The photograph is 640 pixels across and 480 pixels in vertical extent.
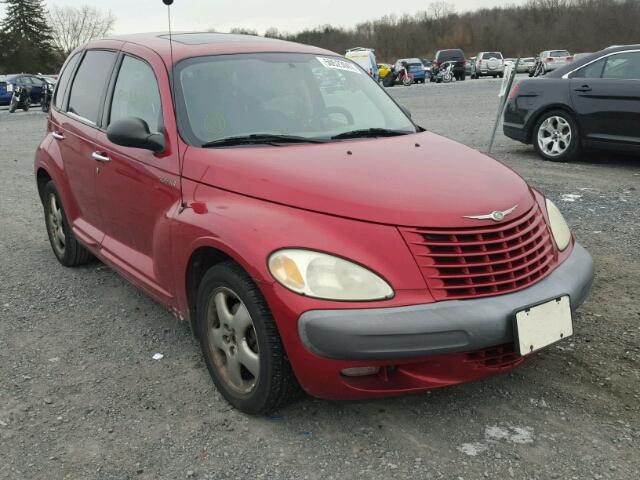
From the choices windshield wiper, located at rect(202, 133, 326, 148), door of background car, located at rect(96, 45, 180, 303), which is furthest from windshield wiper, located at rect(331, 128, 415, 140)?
door of background car, located at rect(96, 45, 180, 303)

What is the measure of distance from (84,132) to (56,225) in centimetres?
125

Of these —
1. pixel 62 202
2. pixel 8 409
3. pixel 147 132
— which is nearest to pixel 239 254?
pixel 147 132

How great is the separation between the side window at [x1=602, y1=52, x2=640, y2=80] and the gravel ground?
15.3 ft

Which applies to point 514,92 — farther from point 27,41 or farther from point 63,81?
point 27,41

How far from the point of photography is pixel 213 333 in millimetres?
3133

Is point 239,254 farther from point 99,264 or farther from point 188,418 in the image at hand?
point 99,264

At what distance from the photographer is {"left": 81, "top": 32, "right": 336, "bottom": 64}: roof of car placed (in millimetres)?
3771

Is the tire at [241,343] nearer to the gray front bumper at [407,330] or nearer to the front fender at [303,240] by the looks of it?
the front fender at [303,240]

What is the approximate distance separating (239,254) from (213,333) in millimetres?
576

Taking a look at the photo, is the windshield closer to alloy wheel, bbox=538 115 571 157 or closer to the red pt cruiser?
the red pt cruiser

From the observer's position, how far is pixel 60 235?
17.2 feet

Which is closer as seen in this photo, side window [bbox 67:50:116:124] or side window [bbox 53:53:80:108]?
side window [bbox 67:50:116:124]

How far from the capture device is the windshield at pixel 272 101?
346 cm

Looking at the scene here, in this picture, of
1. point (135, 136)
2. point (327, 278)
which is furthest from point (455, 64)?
point (327, 278)
